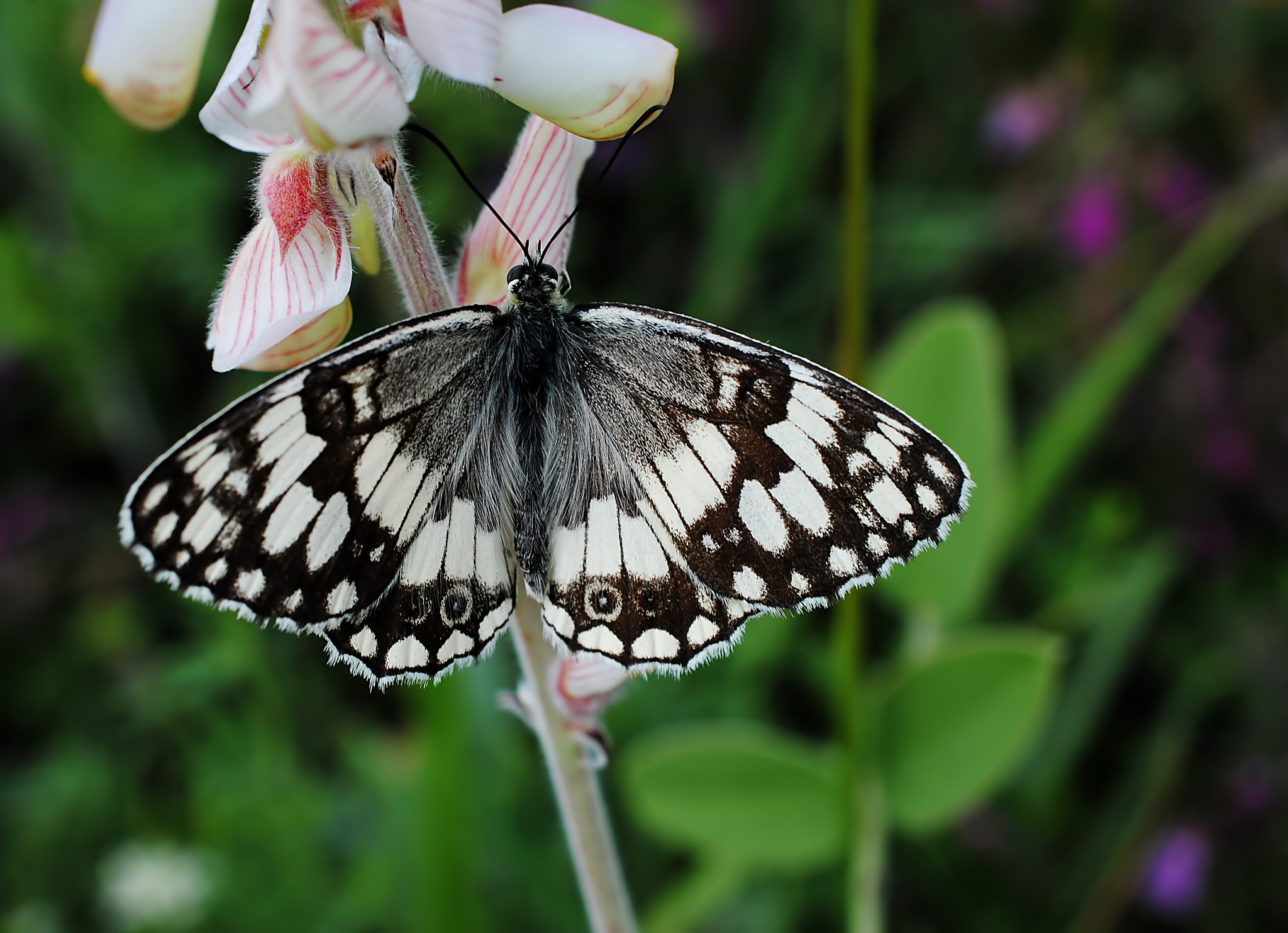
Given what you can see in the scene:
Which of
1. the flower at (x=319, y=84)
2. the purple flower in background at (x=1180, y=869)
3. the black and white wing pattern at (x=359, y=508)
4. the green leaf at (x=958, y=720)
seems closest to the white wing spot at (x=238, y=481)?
the black and white wing pattern at (x=359, y=508)

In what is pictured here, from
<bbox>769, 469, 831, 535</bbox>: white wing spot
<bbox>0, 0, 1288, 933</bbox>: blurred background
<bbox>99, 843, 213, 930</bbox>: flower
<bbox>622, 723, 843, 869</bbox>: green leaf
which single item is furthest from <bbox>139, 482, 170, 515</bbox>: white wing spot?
<bbox>99, 843, 213, 930</bbox>: flower

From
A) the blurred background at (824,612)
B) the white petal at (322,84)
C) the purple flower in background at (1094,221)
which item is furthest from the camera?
the purple flower in background at (1094,221)

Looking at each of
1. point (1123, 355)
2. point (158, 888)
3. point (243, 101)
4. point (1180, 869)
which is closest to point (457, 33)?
point (243, 101)

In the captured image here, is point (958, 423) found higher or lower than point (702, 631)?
higher

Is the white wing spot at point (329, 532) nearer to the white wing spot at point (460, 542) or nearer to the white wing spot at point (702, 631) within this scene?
the white wing spot at point (460, 542)

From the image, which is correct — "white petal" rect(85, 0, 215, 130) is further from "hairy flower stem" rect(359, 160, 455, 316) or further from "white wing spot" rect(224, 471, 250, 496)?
"white wing spot" rect(224, 471, 250, 496)

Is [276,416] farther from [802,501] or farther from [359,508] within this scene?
[802,501]
